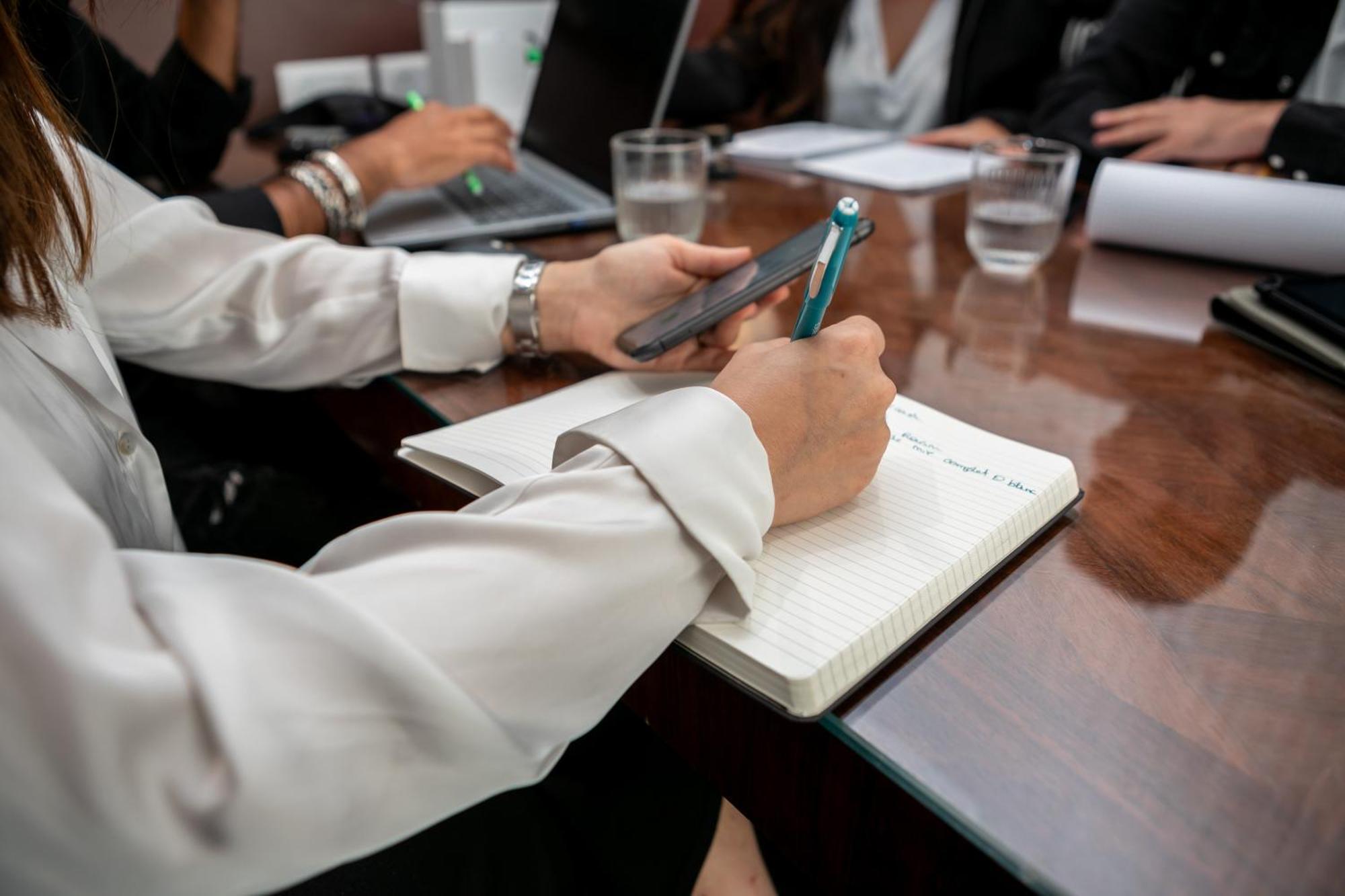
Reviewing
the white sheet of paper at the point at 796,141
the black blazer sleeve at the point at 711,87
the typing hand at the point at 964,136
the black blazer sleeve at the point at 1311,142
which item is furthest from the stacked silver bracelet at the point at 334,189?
the black blazer sleeve at the point at 1311,142

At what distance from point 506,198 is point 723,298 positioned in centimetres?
59

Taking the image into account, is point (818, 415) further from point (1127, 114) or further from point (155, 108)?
point (155, 108)

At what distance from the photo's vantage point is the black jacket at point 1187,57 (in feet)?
3.84

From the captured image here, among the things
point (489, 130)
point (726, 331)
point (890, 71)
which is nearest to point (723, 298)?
point (726, 331)

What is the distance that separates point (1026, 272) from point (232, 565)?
757 millimetres

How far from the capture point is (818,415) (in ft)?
1.48

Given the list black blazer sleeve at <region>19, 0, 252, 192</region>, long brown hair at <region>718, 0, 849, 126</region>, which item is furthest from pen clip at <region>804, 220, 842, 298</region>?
long brown hair at <region>718, 0, 849, 126</region>

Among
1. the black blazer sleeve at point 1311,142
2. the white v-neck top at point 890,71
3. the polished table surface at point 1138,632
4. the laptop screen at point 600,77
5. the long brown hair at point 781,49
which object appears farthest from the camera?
the white v-neck top at point 890,71

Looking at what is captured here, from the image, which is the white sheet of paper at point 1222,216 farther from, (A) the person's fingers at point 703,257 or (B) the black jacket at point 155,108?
(B) the black jacket at point 155,108

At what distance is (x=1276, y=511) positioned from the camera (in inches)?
18.8

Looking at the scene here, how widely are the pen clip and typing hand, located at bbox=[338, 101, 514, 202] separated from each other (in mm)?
716

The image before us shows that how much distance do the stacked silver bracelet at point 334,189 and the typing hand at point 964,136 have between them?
2.88ft

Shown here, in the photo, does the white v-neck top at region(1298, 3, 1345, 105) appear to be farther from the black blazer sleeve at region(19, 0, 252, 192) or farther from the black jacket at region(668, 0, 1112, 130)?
the black blazer sleeve at region(19, 0, 252, 192)

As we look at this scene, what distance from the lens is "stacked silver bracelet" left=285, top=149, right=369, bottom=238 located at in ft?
3.06
